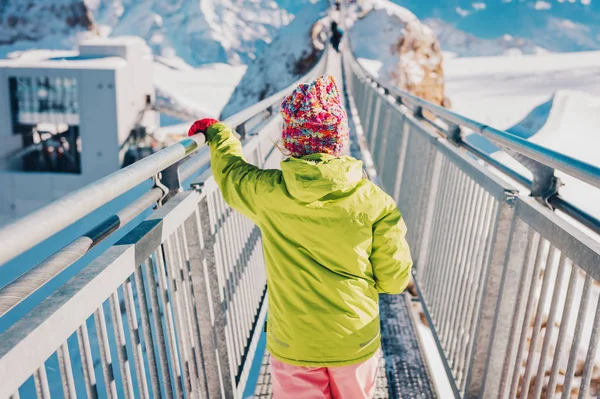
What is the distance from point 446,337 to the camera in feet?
11.6

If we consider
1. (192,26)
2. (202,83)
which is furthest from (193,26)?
(202,83)

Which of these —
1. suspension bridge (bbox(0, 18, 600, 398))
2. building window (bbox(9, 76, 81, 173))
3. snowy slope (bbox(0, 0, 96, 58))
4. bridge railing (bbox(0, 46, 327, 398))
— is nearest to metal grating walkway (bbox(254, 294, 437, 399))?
suspension bridge (bbox(0, 18, 600, 398))

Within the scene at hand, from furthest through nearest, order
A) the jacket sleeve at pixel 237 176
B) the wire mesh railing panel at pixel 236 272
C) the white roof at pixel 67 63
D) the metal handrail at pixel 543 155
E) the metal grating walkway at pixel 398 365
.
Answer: the white roof at pixel 67 63 → the metal grating walkway at pixel 398 365 → the wire mesh railing panel at pixel 236 272 → the jacket sleeve at pixel 237 176 → the metal handrail at pixel 543 155

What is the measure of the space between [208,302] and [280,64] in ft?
102

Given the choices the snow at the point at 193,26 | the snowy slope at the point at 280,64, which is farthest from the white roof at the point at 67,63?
the snow at the point at 193,26

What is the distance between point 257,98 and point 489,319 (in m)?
29.7

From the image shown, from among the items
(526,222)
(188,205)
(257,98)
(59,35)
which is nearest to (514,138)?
(526,222)

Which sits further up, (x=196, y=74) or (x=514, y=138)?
(x=514, y=138)

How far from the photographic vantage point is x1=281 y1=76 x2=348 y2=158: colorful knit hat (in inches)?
83.6

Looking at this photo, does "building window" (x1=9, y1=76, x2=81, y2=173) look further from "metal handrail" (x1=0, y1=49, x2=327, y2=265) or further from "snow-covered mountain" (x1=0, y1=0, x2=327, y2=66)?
"snow-covered mountain" (x1=0, y1=0, x2=327, y2=66)

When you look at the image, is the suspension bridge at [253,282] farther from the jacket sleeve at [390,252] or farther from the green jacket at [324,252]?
the jacket sleeve at [390,252]

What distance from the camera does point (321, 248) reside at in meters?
2.15

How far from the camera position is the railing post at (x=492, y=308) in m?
2.60

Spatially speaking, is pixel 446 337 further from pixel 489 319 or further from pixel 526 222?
pixel 526 222
